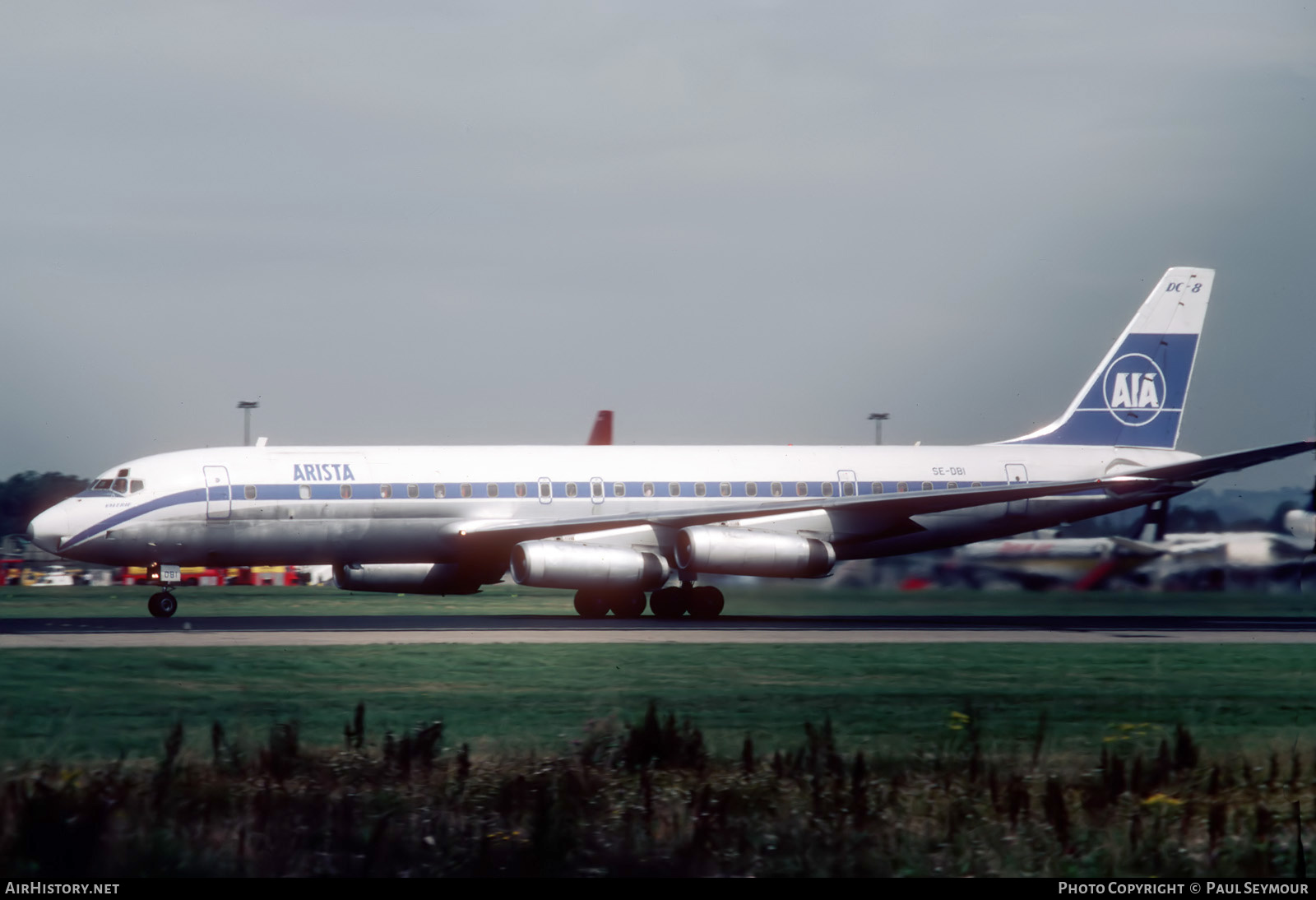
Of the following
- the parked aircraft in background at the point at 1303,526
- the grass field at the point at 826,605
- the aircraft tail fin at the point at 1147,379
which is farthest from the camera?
the aircraft tail fin at the point at 1147,379

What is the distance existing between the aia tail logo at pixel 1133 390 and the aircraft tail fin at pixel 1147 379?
0.02 m

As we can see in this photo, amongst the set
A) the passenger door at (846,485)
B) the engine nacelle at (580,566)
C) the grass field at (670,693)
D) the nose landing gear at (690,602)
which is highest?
the passenger door at (846,485)

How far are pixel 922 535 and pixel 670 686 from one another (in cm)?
1929

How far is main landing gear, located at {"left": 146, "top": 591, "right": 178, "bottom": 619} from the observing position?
103 feet

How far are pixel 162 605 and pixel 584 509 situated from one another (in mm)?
9573

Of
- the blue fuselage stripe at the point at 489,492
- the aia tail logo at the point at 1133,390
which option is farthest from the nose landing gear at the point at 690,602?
the aia tail logo at the point at 1133,390

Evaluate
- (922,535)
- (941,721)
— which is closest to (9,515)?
(922,535)

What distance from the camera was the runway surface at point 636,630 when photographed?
2517 centimetres

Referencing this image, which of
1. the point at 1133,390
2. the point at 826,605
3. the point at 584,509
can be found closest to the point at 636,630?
the point at 826,605

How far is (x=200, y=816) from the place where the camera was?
10.1m

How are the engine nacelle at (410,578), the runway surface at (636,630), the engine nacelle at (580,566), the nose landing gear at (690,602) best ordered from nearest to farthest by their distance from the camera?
the runway surface at (636,630) < the engine nacelle at (580,566) < the nose landing gear at (690,602) < the engine nacelle at (410,578)

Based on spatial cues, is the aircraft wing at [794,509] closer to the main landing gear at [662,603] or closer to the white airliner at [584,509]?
the white airliner at [584,509]

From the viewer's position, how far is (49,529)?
104 ft

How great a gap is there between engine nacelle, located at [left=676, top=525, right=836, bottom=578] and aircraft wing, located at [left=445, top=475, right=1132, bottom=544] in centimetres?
57
